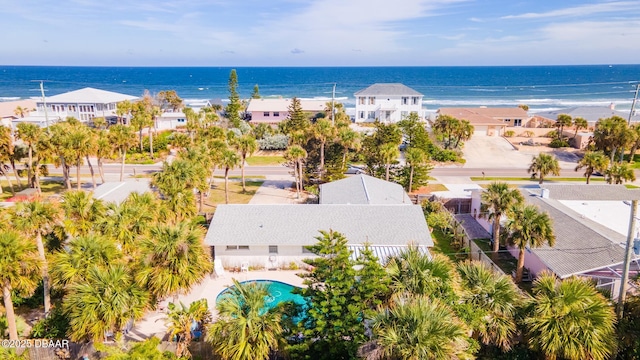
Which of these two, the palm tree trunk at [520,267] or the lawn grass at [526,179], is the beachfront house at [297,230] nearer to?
the palm tree trunk at [520,267]

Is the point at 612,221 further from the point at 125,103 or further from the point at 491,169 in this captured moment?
the point at 125,103

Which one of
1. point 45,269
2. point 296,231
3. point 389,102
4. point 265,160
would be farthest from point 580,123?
point 45,269

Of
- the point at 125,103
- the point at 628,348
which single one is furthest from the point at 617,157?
the point at 125,103

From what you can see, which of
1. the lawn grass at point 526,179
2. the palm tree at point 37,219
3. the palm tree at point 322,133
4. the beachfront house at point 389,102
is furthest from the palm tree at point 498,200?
the beachfront house at point 389,102

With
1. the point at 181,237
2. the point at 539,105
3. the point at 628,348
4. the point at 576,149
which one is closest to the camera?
the point at 628,348

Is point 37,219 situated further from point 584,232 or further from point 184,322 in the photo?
point 584,232

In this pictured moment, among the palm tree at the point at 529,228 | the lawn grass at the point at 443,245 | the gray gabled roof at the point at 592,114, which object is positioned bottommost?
the lawn grass at the point at 443,245
